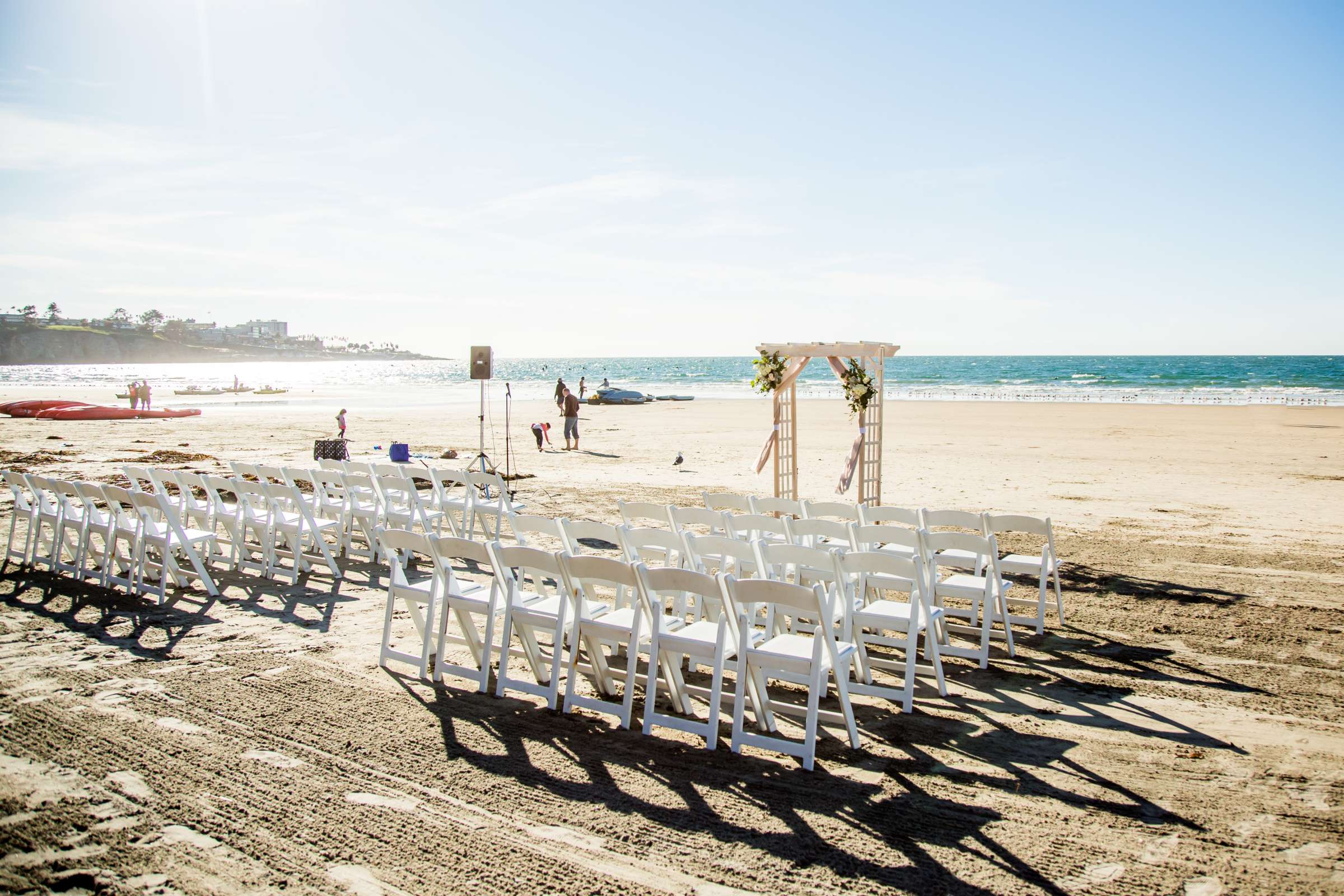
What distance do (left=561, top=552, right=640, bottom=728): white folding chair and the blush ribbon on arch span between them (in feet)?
16.7

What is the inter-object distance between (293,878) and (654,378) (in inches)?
2755

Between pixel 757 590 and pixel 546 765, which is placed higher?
pixel 757 590

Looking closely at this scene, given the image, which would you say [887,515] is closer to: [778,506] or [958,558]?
[958,558]

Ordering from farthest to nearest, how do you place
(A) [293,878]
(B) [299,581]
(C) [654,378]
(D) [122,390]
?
(C) [654,378] < (D) [122,390] < (B) [299,581] < (A) [293,878]

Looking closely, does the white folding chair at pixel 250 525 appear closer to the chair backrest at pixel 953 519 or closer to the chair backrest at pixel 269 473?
the chair backrest at pixel 269 473

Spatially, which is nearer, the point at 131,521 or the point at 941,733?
the point at 941,733

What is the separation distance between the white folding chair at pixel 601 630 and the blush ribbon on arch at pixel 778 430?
16.7 feet

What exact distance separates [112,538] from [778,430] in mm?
6595

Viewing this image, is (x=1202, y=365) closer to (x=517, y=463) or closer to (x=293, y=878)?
(x=517, y=463)

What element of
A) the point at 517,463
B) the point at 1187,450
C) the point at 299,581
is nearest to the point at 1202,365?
the point at 1187,450

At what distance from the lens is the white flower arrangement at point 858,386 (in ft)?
30.8

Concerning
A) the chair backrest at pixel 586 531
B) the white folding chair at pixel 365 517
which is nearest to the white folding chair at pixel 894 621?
the chair backrest at pixel 586 531

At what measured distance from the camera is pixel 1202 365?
255 feet

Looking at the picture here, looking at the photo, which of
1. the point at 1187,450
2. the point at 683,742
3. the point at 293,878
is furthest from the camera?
the point at 1187,450
